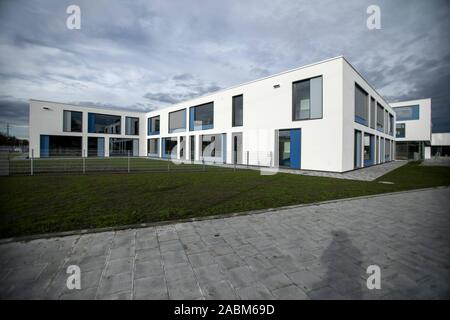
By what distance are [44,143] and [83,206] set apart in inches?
1223

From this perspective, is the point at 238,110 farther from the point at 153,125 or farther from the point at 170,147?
the point at 153,125

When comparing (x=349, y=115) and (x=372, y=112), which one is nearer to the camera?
(x=349, y=115)

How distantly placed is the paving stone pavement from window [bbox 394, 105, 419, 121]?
43.3 metres

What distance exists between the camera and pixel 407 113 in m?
37.0

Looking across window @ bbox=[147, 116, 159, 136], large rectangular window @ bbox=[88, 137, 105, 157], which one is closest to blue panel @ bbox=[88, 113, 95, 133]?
large rectangular window @ bbox=[88, 137, 105, 157]

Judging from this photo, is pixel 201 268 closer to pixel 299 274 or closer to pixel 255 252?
pixel 255 252

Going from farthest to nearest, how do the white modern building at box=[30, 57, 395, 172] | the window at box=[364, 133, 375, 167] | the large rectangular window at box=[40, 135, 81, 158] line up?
the large rectangular window at box=[40, 135, 81, 158]
the window at box=[364, 133, 375, 167]
the white modern building at box=[30, 57, 395, 172]

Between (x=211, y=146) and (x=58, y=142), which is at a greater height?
(x=58, y=142)

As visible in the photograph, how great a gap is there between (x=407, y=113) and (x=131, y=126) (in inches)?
1881

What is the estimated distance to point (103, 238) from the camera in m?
3.48

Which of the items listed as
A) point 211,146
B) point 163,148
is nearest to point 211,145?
point 211,146

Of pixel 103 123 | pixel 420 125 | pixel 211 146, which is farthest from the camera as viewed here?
pixel 420 125

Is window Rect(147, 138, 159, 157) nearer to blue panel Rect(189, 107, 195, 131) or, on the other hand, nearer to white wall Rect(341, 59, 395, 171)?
blue panel Rect(189, 107, 195, 131)

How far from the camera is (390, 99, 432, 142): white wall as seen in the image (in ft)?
114
